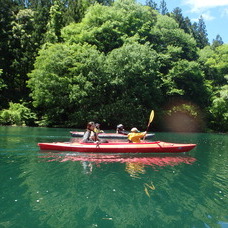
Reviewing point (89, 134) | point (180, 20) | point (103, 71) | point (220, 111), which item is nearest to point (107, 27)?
point (103, 71)

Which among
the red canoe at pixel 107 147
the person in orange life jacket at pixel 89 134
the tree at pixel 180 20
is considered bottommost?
the red canoe at pixel 107 147

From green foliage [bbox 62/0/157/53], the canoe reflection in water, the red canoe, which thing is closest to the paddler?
the red canoe

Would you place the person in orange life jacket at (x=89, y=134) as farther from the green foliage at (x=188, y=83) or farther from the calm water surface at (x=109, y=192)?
the green foliage at (x=188, y=83)

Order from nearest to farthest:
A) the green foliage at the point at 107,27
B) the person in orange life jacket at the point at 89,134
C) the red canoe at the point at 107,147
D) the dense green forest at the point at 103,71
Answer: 1. the red canoe at the point at 107,147
2. the person in orange life jacket at the point at 89,134
3. the dense green forest at the point at 103,71
4. the green foliage at the point at 107,27

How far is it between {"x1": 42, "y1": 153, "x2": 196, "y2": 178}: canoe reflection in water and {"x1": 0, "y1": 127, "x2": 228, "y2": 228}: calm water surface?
0.13 feet

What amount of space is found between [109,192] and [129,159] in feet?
14.8

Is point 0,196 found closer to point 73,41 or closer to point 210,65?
point 73,41

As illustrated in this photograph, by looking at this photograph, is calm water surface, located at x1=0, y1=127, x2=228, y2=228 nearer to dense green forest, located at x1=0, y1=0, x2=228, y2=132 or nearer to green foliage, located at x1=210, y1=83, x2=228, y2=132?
dense green forest, located at x1=0, y1=0, x2=228, y2=132

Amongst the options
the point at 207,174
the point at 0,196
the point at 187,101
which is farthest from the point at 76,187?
the point at 187,101

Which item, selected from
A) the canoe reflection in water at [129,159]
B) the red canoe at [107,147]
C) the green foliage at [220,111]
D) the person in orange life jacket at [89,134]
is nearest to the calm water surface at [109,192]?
the canoe reflection in water at [129,159]

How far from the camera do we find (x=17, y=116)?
91.8 feet

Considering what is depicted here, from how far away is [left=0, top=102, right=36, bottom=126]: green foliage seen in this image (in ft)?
91.8

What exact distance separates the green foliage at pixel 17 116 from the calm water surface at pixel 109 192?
744 inches

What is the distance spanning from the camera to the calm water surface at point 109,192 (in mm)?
4895
